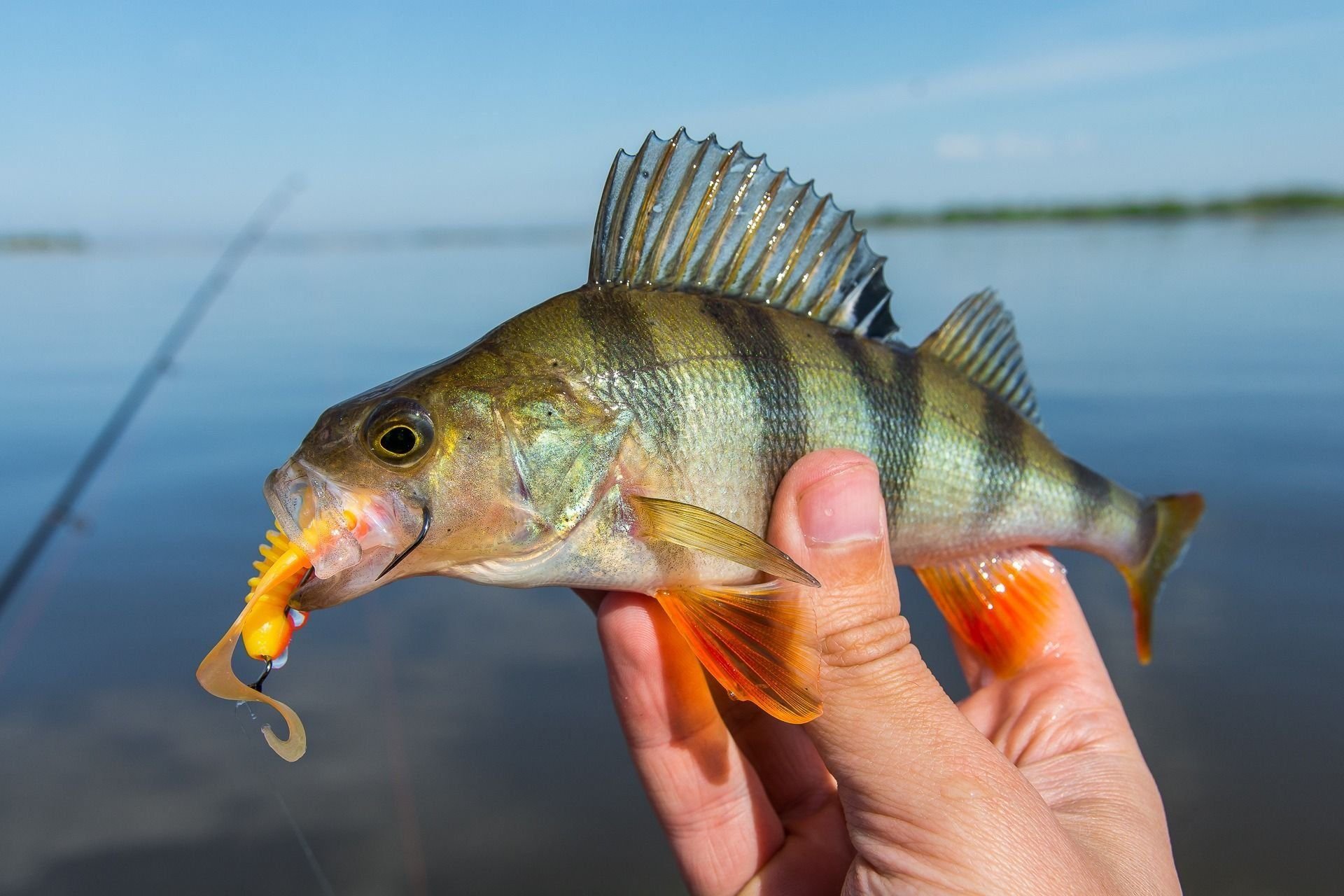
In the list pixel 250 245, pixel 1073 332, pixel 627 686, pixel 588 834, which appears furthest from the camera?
pixel 1073 332

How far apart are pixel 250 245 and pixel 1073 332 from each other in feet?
38.0

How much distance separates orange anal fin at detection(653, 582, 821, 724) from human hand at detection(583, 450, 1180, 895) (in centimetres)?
7

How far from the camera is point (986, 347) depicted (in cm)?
312

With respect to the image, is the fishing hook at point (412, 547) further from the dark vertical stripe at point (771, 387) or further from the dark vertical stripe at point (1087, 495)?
the dark vertical stripe at point (1087, 495)

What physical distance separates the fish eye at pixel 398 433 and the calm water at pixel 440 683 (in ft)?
8.18

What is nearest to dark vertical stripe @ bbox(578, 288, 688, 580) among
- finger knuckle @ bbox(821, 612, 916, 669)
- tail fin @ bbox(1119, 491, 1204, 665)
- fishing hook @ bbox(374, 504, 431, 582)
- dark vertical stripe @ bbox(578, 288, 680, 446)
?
dark vertical stripe @ bbox(578, 288, 680, 446)

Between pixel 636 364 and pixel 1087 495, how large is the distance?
5.86 ft

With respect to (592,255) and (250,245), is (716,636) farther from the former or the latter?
(250,245)

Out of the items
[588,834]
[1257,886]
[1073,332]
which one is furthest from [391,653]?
[1073,332]

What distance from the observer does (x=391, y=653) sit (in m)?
5.26

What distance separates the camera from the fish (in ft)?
6.86

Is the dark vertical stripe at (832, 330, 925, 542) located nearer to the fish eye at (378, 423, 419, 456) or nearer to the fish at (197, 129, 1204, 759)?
the fish at (197, 129, 1204, 759)

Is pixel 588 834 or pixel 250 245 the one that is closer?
pixel 588 834

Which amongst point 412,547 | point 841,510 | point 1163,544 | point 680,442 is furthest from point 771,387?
point 1163,544
